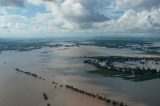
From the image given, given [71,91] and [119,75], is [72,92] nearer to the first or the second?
[71,91]

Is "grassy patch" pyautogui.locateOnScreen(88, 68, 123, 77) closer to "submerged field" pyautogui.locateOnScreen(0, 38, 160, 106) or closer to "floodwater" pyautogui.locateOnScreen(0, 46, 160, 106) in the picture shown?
"submerged field" pyautogui.locateOnScreen(0, 38, 160, 106)

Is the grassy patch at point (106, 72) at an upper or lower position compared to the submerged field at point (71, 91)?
upper

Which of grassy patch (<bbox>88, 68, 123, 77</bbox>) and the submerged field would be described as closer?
the submerged field

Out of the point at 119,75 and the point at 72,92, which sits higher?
the point at 119,75

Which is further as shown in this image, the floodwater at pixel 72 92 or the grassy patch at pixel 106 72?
the grassy patch at pixel 106 72

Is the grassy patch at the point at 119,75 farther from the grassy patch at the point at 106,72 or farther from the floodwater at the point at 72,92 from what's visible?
the floodwater at the point at 72,92

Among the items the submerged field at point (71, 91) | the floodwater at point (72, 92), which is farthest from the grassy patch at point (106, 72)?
the floodwater at point (72, 92)

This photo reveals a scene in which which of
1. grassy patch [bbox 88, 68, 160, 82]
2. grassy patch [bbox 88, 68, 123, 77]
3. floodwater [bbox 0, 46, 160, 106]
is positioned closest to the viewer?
floodwater [bbox 0, 46, 160, 106]

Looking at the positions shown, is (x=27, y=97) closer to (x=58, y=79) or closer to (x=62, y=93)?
(x=62, y=93)

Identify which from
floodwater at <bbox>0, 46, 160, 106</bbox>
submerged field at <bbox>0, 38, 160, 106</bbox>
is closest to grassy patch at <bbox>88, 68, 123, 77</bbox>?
submerged field at <bbox>0, 38, 160, 106</bbox>

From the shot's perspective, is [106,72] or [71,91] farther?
[106,72]

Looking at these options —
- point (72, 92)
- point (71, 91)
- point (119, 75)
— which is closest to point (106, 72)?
point (119, 75)

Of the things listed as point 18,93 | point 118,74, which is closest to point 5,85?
point 18,93
